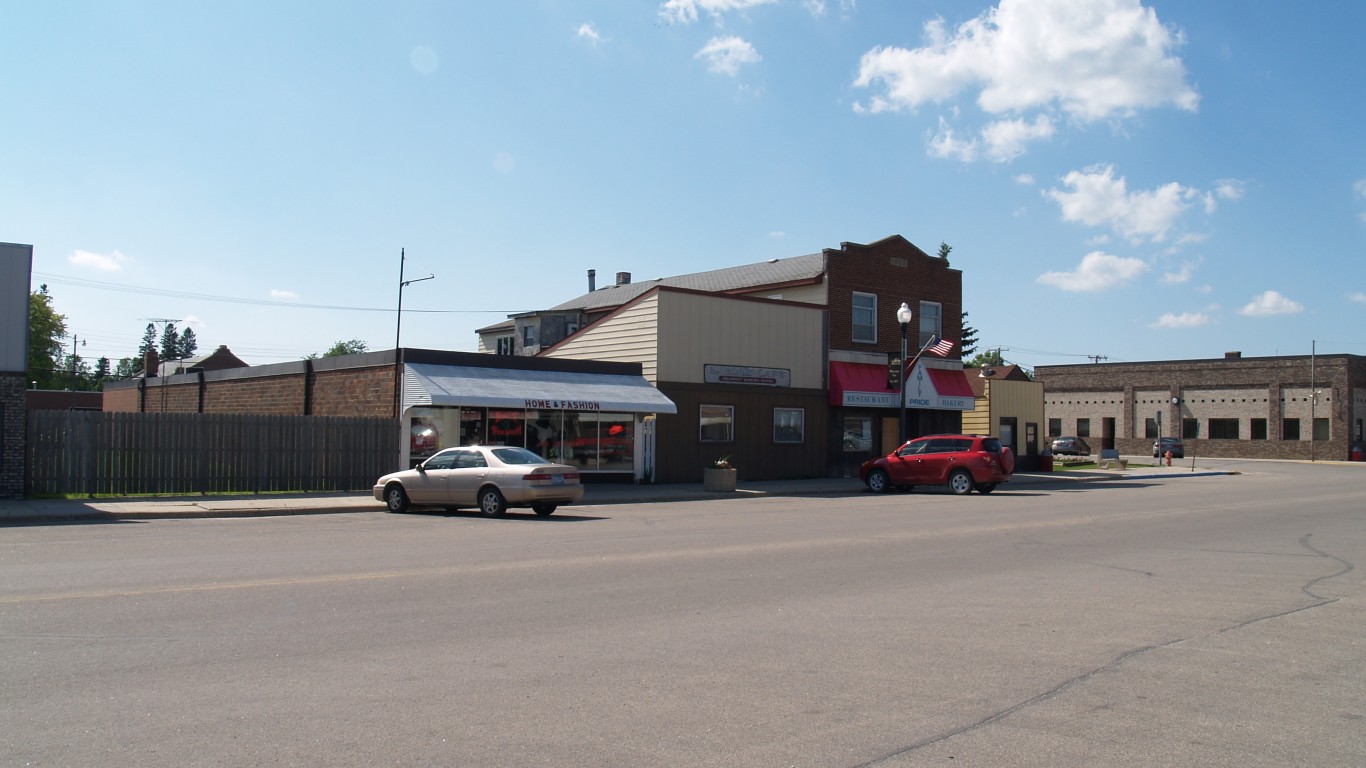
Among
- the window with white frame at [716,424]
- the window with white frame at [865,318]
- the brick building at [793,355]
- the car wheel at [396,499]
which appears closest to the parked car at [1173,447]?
the brick building at [793,355]

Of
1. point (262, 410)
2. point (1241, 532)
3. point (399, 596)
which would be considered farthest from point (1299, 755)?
point (262, 410)

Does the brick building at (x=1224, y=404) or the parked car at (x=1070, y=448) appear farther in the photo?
the brick building at (x=1224, y=404)

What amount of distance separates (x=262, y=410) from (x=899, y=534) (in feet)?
75.8

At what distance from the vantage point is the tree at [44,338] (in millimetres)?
85438

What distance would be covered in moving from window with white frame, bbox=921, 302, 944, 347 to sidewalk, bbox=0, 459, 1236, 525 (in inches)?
260

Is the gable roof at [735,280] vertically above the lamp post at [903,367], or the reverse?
the gable roof at [735,280]

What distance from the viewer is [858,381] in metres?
34.7

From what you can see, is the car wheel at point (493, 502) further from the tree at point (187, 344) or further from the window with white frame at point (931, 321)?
the tree at point (187, 344)

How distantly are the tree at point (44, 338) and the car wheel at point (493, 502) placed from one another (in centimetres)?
7516

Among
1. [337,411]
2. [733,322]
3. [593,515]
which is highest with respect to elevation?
[733,322]

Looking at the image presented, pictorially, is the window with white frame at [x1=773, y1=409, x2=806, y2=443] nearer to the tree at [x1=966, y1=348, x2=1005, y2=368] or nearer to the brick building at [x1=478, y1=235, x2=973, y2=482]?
the brick building at [x1=478, y1=235, x2=973, y2=482]

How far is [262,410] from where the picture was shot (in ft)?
107

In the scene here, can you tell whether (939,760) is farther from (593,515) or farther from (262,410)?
(262,410)

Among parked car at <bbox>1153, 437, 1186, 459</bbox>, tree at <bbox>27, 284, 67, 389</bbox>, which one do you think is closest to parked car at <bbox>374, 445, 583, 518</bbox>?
parked car at <bbox>1153, 437, 1186, 459</bbox>
